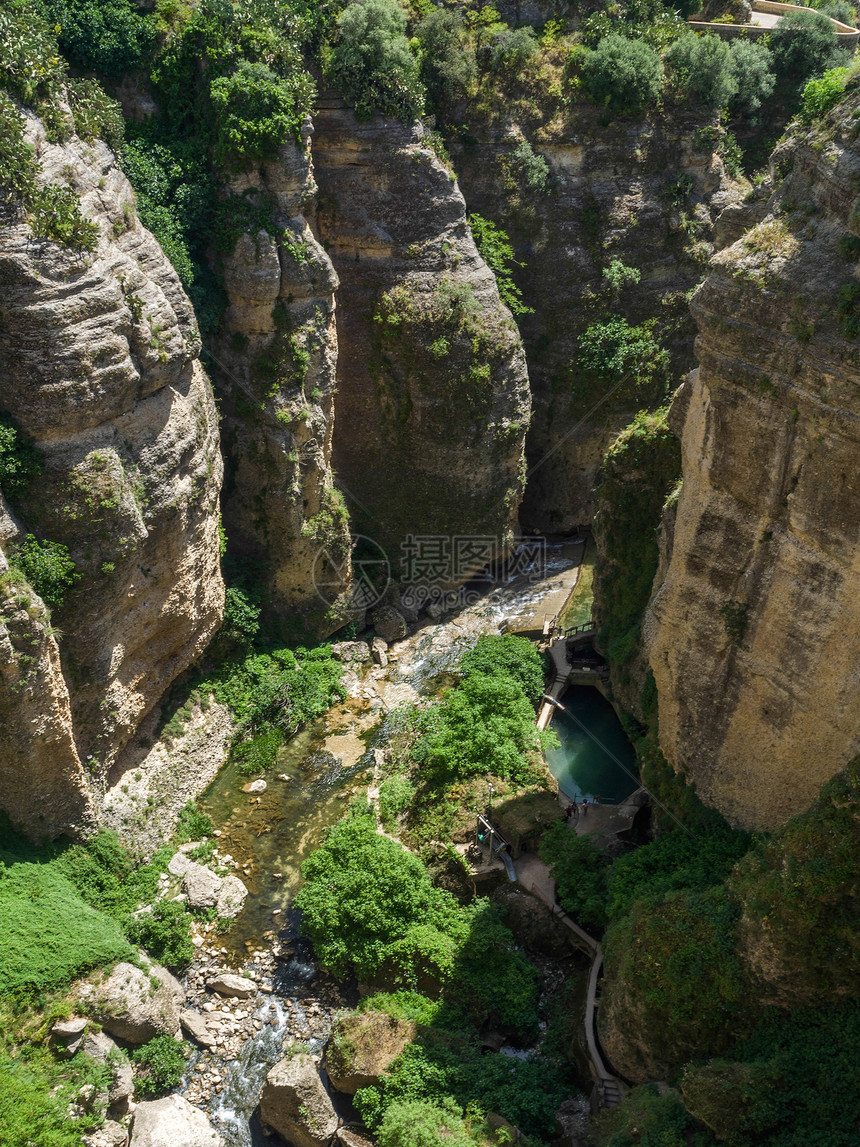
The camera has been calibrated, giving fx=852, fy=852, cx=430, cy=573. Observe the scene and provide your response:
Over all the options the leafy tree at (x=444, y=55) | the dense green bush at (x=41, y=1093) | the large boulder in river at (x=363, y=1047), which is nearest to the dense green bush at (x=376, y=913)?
the large boulder in river at (x=363, y=1047)

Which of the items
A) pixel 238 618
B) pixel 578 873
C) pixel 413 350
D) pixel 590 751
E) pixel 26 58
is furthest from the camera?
pixel 413 350

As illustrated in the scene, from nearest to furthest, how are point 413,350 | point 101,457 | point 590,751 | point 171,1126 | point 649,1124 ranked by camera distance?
point 649,1124 < point 171,1126 < point 101,457 < point 590,751 < point 413,350

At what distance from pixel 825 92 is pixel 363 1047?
1834 centimetres

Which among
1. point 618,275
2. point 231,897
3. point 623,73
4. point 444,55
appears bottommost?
point 231,897

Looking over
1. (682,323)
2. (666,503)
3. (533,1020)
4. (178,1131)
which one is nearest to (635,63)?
(682,323)

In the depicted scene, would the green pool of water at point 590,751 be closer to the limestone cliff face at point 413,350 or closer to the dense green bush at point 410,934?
the dense green bush at point 410,934

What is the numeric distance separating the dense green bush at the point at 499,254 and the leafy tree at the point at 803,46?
38.6 feet

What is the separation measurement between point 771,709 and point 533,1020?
25.5 ft

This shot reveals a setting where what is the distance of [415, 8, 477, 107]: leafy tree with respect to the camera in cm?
2695

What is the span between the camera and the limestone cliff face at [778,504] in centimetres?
1277

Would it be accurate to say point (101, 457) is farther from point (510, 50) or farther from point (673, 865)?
point (510, 50)

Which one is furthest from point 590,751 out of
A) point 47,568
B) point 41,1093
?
point 41,1093

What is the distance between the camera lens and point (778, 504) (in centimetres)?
1438

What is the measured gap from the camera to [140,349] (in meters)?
18.4
